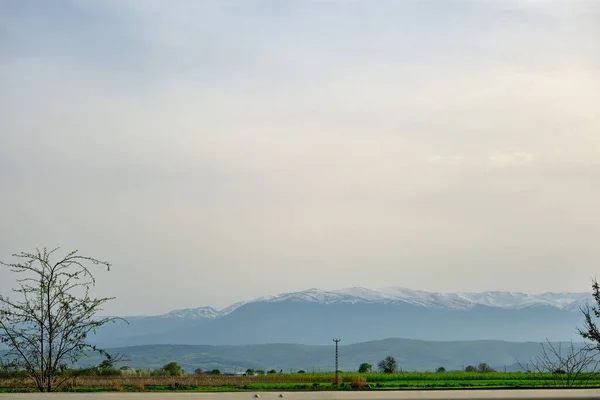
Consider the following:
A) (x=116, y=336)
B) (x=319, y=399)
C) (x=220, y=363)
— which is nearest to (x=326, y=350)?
(x=220, y=363)

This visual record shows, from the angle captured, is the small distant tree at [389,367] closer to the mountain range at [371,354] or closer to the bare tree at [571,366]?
the bare tree at [571,366]

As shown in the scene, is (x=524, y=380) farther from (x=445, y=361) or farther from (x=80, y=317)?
(x=445, y=361)

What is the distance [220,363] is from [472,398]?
104478 mm

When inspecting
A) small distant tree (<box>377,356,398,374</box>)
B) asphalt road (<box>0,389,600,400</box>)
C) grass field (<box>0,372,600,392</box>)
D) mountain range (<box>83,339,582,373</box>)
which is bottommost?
mountain range (<box>83,339,582,373</box>)

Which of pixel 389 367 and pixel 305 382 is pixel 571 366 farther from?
pixel 389 367

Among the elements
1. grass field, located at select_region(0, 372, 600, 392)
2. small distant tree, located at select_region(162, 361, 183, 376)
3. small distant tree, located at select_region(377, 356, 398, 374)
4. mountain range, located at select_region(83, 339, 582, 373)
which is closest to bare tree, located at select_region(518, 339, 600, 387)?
grass field, located at select_region(0, 372, 600, 392)

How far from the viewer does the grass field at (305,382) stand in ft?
37.1

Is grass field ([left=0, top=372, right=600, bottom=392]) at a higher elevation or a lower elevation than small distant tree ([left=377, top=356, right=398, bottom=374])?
higher

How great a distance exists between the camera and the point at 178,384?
12438 millimetres

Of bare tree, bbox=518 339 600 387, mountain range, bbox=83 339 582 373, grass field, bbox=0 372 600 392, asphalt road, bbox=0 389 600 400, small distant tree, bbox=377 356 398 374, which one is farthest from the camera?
mountain range, bbox=83 339 582 373

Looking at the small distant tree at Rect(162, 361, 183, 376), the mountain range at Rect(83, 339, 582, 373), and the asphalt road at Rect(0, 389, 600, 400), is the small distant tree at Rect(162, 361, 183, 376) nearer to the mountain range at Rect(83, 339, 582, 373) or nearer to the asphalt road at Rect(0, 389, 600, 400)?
the asphalt road at Rect(0, 389, 600, 400)

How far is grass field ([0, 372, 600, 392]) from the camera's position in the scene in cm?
1131

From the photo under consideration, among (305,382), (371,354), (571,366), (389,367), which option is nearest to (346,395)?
(571,366)

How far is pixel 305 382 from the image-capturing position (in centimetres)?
1588
